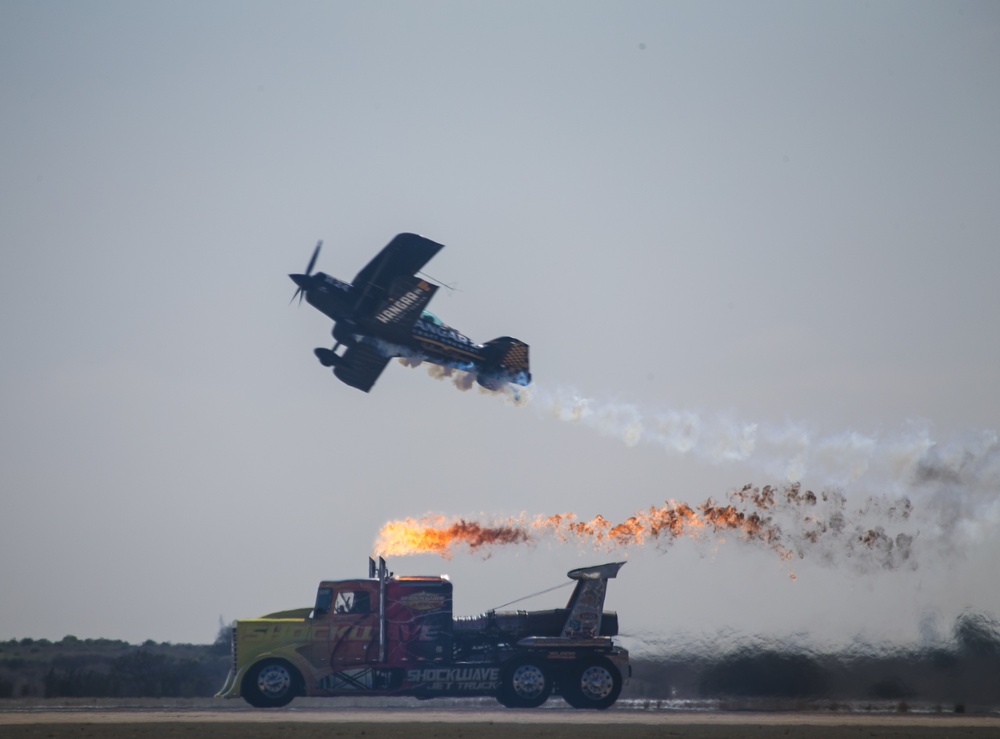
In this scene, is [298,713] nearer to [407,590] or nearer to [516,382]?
[407,590]

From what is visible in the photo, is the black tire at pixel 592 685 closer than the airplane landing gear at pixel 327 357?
Yes

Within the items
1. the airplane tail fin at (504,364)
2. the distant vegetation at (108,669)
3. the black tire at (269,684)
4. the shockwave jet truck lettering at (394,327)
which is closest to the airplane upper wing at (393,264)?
the shockwave jet truck lettering at (394,327)

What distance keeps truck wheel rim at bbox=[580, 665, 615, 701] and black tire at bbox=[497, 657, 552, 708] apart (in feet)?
Answer: 3.20

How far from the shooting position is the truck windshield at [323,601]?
Answer: 108 feet

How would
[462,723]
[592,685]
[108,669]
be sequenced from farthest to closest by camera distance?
[108,669] → [592,685] → [462,723]

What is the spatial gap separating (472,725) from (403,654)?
477cm

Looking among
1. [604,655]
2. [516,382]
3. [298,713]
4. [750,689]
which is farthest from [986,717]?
[516,382]

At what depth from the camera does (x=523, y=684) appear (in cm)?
3247

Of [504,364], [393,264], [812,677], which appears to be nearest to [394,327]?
[393,264]

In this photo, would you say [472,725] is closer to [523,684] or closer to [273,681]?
[523,684]

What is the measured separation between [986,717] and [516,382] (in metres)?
21.4

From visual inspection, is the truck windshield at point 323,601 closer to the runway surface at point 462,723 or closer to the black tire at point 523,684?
the runway surface at point 462,723

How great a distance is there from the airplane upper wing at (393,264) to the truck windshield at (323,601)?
13.9m

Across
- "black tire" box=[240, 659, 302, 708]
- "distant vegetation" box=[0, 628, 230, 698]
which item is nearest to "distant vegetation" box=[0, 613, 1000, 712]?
"distant vegetation" box=[0, 628, 230, 698]
